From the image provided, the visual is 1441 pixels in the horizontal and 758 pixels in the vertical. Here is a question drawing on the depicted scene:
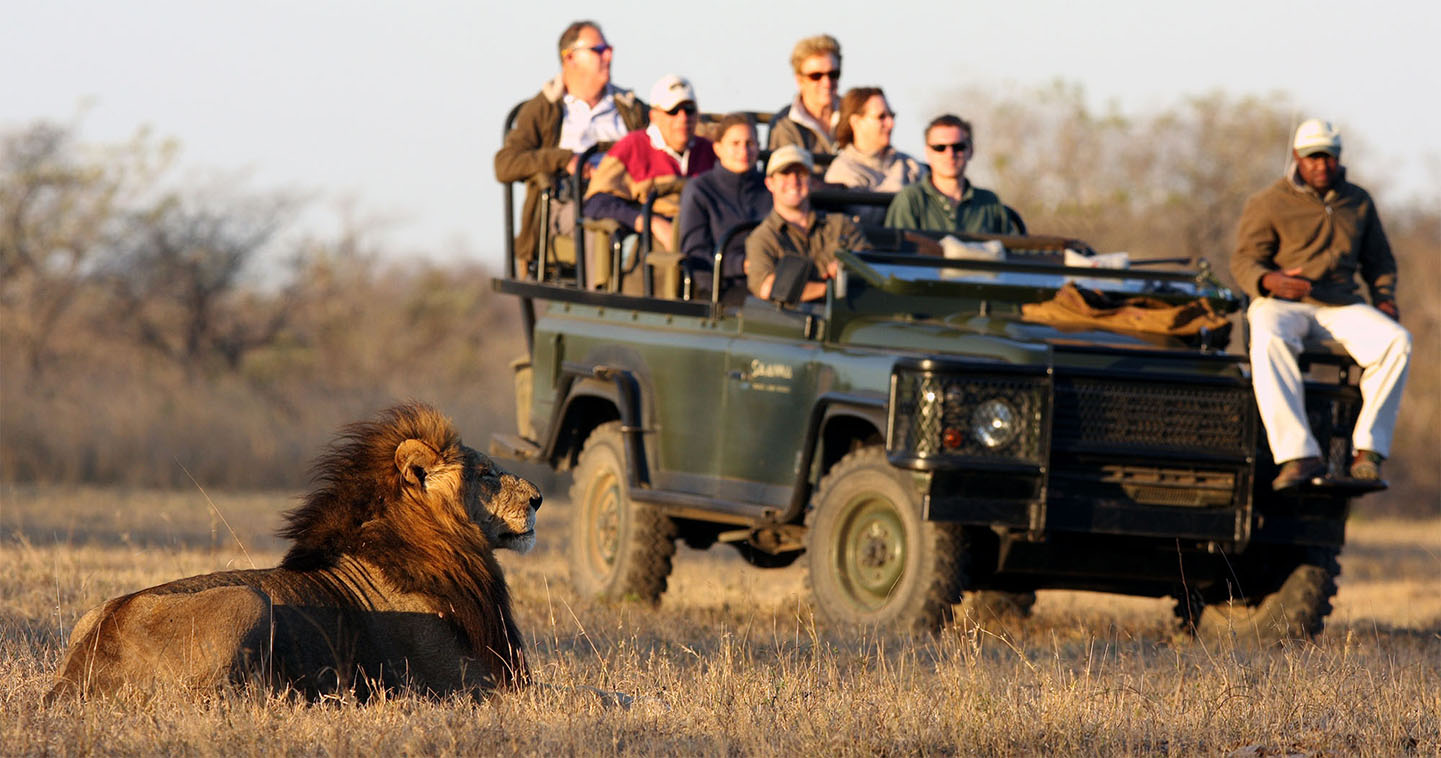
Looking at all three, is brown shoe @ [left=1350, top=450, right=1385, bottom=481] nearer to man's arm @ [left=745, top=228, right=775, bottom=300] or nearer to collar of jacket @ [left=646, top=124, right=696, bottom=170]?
man's arm @ [left=745, top=228, right=775, bottom=300]

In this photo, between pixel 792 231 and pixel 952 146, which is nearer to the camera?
pixel 792 231

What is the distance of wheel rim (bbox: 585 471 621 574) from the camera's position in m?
11.5

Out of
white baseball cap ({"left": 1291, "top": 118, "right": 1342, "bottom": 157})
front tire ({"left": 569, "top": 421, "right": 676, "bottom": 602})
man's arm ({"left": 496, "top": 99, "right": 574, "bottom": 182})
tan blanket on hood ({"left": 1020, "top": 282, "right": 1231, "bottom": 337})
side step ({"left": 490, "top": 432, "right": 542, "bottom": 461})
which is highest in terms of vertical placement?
white baseball cap ({"left": 1291, "top": 118, "right": 1342, "bottom": 157})

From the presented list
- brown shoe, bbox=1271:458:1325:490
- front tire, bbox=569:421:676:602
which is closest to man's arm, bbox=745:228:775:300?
front tire, bbox=569:421:676:602

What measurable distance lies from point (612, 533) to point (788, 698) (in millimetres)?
5136

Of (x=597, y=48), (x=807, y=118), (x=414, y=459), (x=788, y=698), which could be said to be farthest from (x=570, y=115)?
(x=788, y=698)

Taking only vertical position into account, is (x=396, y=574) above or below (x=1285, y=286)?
below

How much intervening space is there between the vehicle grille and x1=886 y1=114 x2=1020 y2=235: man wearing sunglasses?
1.96 meters

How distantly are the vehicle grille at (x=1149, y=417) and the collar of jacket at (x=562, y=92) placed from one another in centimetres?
485

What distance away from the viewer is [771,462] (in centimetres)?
1007

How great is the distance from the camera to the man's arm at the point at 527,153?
12422 mm

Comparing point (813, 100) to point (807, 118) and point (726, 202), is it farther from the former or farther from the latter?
point (726, 202)

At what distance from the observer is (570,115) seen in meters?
12.9

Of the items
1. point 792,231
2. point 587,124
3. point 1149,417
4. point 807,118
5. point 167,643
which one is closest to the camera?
point 167,643
